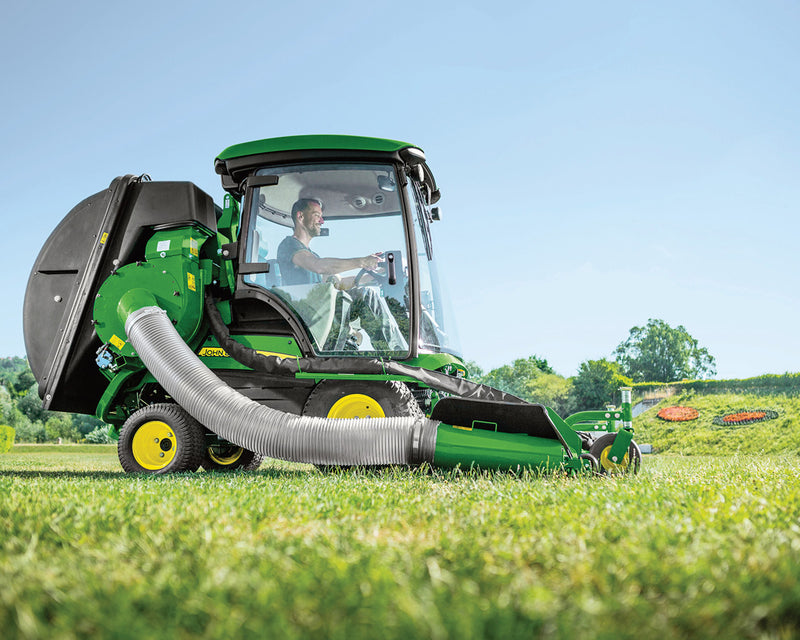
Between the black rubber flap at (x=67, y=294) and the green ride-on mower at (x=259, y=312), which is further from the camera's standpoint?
the black rubber flap at (x=67, y=294)

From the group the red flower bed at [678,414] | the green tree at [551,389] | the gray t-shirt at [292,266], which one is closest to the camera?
the gray t-shirt at [292,266]

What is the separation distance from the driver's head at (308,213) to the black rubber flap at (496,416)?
2.33 meters

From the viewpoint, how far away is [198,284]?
6.05m

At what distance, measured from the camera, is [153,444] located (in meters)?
5.82

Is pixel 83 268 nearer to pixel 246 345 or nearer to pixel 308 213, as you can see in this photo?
pixel 246 345

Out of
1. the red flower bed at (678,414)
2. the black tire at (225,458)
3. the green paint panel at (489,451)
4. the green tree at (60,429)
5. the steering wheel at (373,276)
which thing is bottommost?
the green tree at (60,429)

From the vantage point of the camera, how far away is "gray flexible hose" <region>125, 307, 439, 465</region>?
455cm

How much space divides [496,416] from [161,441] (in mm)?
3186

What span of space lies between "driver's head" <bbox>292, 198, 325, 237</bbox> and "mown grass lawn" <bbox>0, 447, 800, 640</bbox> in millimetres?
3388

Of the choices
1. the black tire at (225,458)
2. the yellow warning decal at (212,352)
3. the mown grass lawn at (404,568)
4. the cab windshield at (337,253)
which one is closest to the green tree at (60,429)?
the black tire at (225,458)

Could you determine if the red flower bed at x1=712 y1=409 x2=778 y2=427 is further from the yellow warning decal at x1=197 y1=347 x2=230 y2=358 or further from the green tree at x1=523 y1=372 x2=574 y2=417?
the green tree at x1=523 y1=372 x2=574 y2=417

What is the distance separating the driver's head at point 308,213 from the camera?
5977 mm

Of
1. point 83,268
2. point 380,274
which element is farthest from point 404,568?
point 83,268

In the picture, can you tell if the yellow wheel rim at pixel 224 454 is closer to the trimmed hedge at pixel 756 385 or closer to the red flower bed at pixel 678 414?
the red flower bed at pixel 678 414
